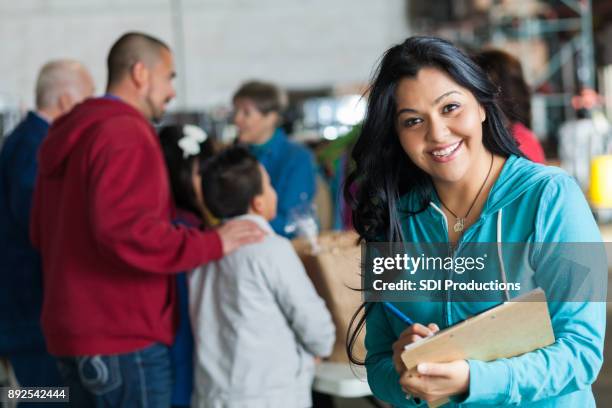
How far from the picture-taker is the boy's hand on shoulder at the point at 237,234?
97.3 inches

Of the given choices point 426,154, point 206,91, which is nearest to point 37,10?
point 206,91

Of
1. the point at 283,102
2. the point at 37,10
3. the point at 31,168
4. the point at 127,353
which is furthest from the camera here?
the point at 37,10

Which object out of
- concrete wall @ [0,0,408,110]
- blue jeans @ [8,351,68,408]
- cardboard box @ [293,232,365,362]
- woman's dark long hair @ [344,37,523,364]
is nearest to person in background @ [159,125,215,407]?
cardboard box @ [293,232,365,362]

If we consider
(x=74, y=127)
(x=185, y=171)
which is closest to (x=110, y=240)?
(x=74, y=127)

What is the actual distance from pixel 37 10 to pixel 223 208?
1080 cm

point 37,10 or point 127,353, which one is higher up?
point 37,10

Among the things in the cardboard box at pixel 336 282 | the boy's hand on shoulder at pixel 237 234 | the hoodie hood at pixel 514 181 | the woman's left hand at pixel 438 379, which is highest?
the hoodie hood at pixel 514 181

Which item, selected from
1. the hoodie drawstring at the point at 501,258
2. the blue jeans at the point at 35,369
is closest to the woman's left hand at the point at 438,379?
the hoodie drawstring at the point at 501,258

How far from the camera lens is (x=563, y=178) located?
127 centimetres

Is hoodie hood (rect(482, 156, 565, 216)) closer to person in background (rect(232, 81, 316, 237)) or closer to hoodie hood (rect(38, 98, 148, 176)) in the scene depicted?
hoodie hood (rect(38, 98, 148, 176))

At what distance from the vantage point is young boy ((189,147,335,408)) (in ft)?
8.05

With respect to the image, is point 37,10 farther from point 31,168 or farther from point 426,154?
point 426,154

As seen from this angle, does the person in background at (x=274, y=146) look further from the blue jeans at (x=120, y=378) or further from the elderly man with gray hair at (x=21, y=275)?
the blue jeans at (x=120, y=378)

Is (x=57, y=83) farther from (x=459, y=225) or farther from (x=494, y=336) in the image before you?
(x=494, y=336)
